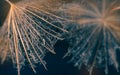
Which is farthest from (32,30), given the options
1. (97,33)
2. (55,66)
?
(97,33)

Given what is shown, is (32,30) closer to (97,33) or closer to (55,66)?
(55,66)

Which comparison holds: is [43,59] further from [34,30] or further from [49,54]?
[34,30]

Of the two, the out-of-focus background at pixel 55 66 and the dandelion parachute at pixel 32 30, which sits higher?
the dandelion parachute at pixel 32 30

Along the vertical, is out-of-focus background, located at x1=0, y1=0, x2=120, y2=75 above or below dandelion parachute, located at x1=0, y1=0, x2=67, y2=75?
below

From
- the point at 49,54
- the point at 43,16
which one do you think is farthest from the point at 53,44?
the point at 43,16
